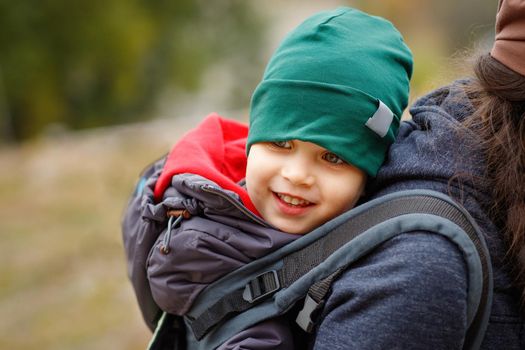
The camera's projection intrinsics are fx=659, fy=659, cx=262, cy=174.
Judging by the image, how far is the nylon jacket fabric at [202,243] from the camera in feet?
4.60

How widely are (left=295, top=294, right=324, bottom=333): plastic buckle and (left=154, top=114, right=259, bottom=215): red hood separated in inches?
11.6

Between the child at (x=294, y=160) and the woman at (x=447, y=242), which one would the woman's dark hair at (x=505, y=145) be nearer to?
the woman at (x=447, y=242)

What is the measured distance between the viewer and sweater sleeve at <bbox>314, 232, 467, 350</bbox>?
45.9 inches

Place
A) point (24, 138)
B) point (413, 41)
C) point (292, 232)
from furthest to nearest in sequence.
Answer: point (413, 41) → point (24, 138) → point (292, 232)

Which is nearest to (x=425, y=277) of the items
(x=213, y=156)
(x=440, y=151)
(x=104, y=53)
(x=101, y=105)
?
(x=440, y=151)

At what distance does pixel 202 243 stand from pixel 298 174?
0.26 meters

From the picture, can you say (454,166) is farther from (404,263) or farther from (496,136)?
(404,263)

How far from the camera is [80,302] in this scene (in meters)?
4.70

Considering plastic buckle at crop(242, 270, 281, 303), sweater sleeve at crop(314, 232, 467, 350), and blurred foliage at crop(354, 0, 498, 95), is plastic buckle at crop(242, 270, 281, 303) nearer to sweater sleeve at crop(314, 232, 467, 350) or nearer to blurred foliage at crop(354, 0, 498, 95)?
sweater sleeve at crop(314, 232, 467, 350)

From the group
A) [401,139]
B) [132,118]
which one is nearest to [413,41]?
[132,118]

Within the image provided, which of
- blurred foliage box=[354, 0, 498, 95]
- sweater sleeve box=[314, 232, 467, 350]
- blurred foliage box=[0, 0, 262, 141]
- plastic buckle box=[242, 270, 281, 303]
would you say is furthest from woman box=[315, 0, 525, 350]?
blurred foliage box=[0, 0, 262, 141]

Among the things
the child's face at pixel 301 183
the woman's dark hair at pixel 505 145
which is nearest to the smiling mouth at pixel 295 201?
the child's face at pixel 301 183

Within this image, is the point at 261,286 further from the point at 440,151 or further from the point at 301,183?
→ the point at 440,151

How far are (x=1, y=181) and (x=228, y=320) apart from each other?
6.84 meters
